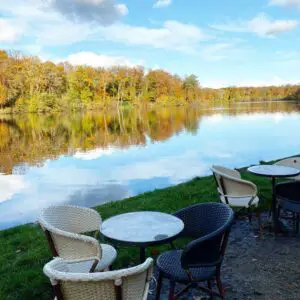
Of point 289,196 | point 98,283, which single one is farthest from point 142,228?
point 289,196

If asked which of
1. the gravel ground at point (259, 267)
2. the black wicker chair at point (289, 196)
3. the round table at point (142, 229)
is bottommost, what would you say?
the gravel ground at point (259, 267)

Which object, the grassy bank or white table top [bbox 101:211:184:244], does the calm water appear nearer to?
the grassy bank

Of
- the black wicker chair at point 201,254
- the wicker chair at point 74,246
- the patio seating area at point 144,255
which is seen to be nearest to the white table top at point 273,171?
the patio seating area at point 144,255

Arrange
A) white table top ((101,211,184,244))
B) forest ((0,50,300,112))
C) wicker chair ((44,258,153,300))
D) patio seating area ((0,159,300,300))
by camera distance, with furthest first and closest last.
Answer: forest ((0,50,300,112)), white table top ((101,211,184,244)), patio seating area ((0,159,300,300)), wicker chair ((44,258,153,300))

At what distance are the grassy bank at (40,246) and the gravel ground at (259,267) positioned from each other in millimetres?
950

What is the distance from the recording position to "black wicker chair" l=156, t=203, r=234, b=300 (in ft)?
8.36

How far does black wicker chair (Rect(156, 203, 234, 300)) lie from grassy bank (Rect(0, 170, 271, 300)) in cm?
111

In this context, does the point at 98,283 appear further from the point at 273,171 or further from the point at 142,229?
the point at 273,171

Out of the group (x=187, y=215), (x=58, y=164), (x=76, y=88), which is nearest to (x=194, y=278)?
(x=187, y=215)

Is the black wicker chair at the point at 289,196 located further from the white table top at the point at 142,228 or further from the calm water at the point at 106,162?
the calm water at the point at 106,162

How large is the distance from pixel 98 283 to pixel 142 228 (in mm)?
1053

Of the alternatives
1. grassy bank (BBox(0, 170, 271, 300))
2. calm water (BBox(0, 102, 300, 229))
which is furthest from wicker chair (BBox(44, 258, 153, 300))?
calm water (BBox(0, 102, 300, 229))

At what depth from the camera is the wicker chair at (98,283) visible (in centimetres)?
180

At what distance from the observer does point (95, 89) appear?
217 feet
